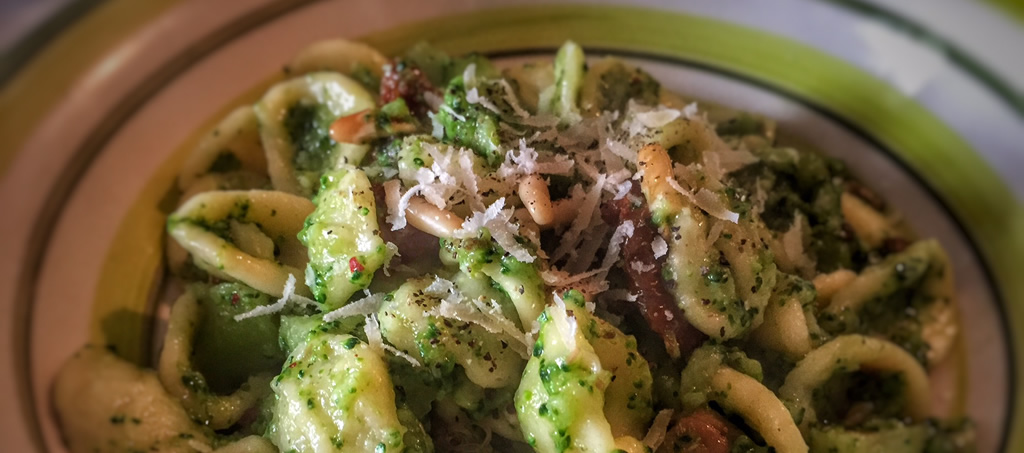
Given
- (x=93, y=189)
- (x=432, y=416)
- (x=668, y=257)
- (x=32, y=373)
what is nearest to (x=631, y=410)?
(x=668, y=257)

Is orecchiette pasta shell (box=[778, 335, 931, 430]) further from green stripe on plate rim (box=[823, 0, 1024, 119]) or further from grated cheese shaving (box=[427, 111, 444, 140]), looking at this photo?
grated cheese shaving (box=[427, 111, 444, 140])

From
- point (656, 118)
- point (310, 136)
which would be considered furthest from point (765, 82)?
point (310, 136)

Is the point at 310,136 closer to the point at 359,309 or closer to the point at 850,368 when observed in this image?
the point at 359,309

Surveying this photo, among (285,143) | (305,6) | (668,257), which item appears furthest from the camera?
(305,6)

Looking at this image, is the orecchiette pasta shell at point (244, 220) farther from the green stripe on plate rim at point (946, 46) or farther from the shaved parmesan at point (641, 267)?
the green stripe on plate rim at point (946, 46)

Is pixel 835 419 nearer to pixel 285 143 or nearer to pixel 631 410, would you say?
pixel 631 410

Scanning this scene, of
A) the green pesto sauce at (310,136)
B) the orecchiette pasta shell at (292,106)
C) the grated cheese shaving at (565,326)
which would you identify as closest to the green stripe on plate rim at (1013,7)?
the grated cheese shaving at (565,326)
